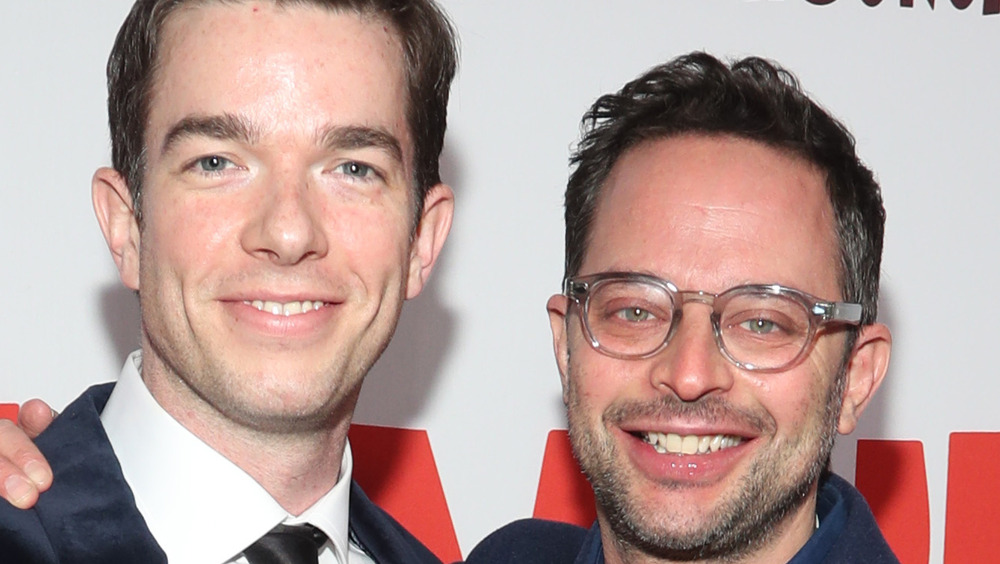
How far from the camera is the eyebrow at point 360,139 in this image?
2332mm

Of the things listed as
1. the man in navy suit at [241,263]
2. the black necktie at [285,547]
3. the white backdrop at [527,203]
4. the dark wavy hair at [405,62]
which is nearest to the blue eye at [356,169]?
the man in navy suit at [241,263]

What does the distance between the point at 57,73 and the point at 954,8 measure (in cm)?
241

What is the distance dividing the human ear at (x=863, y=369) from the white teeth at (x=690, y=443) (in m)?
0.28

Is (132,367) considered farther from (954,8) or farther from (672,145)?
(954,8)

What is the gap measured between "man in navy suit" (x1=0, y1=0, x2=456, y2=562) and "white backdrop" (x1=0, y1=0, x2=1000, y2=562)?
763mm

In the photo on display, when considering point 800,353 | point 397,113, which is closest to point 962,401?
point 800,353

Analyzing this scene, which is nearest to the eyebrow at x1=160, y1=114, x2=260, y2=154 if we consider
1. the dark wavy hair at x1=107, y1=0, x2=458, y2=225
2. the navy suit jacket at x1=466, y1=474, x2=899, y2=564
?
the dark wavy hair at x1=107, y1=0, x2=458, y2=225

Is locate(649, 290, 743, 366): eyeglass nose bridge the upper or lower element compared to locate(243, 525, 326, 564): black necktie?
upper

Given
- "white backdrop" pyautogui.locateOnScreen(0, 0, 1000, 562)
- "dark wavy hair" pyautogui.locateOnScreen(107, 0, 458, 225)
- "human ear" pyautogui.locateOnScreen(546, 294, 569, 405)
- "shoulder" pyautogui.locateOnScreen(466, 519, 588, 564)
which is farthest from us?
"white backdrop" pyautogui.locateOnScreen(0, 0, 1000, 562)

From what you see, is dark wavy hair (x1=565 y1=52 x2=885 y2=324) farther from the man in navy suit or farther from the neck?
the neck

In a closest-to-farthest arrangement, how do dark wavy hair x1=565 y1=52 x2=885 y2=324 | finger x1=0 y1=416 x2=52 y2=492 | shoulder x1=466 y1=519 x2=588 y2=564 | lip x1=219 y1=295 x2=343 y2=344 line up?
finger x1=0 y1=416 x2=52 y2=492
lip x1=219 y1=295 x2=343 y2=344
dark wavy hair x1=565 y1=52 x2=885 y2=324
shoulder x1=466 y1=519 x2=588 y2=564

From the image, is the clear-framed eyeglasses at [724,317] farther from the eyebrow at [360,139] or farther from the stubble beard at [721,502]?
the eyebrow at [360,139]

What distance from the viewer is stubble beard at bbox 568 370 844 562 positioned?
239cm

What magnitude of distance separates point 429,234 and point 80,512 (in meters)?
0.88
